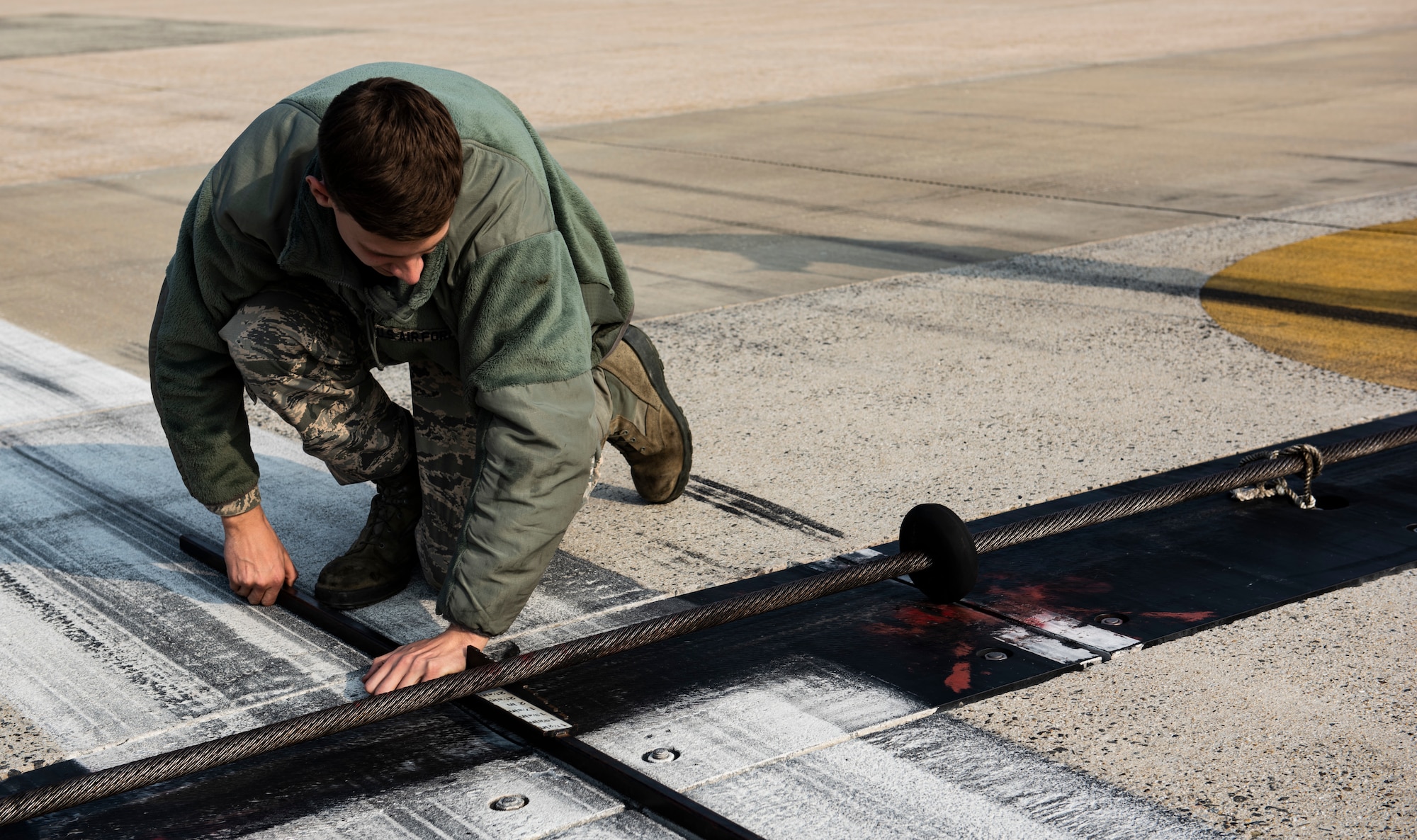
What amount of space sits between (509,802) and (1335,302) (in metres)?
4.19

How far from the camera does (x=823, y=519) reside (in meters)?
3.19

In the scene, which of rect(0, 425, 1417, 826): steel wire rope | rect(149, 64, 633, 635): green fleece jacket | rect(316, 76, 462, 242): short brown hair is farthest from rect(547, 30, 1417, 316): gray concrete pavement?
rect(316, 76, 462, 242): short brown hair

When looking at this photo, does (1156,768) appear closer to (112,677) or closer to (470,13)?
(112,677)

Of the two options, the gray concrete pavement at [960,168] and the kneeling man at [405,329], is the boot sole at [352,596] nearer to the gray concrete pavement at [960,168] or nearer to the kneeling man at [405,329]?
the kneeling man at [405,329]

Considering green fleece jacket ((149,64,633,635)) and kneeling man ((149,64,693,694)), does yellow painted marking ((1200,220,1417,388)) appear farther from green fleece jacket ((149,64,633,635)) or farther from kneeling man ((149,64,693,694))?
green fleece jacket ((149,64,633,635))

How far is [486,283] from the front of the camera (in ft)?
7.32

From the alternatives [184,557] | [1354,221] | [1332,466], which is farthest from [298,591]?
[1354,221]

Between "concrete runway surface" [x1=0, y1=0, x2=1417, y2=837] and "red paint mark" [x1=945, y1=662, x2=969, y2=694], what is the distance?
0.09 m

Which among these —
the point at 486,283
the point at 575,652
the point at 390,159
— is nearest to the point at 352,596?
the point at 575,652

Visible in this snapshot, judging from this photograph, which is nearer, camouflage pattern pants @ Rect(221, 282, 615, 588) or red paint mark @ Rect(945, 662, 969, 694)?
red paint mark @ Rect(945, 662, 969, 694)

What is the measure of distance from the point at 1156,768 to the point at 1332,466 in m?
1.60

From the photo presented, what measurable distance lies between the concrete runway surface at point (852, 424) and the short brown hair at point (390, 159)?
89 cm

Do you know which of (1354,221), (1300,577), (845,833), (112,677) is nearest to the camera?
(845,833)

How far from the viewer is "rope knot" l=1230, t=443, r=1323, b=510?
3.16m
